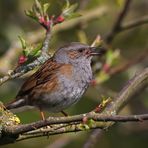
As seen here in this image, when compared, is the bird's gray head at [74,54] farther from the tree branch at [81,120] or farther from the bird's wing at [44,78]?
the tree branch at [81,120]

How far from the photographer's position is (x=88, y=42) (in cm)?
720

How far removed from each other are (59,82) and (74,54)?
523mm

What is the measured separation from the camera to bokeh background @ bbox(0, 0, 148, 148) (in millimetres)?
6664

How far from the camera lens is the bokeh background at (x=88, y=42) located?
21.9ft

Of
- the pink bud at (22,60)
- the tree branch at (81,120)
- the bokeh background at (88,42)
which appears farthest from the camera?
the bokeh background at (88,42)

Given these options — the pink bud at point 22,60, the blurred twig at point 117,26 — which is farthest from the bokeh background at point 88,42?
the pink bud at point 22,60

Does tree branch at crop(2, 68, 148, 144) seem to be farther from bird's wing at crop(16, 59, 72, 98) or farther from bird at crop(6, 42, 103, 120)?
bird's wing at crop(16, 59, 72, 98)

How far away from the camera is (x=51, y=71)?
5258 mm

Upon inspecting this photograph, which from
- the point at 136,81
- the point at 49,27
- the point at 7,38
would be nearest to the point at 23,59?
the point at 49,27

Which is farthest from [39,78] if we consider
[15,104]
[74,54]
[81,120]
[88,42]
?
[81,120]

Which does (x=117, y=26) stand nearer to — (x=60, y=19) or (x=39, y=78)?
(x=39, y=78)

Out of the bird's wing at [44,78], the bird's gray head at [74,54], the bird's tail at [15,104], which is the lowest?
the bird's tail at [15,104]

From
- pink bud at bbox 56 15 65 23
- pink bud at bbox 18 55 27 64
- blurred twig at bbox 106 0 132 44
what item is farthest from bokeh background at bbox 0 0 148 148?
pink bud at bbox 18 55 27 64

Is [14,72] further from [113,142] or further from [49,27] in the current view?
[113,142]
